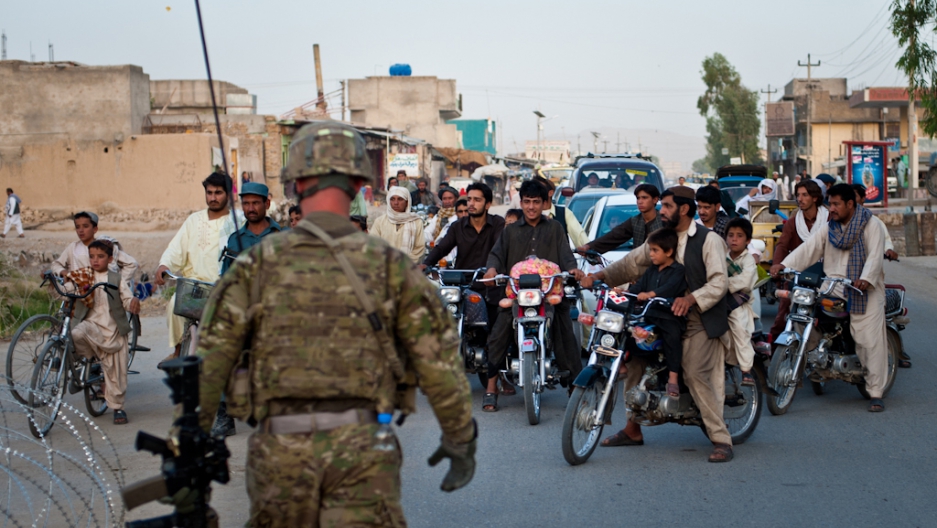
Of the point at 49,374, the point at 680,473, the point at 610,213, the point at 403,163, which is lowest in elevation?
the point at 680,473

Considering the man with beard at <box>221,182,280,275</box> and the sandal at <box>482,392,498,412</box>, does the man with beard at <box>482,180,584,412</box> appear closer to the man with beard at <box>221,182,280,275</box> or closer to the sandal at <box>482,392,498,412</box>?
the sandal at <box>482,392,498,412</box>

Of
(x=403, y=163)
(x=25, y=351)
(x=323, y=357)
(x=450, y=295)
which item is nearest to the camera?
(x=323, y=357)

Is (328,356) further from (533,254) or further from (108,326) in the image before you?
(108,326)

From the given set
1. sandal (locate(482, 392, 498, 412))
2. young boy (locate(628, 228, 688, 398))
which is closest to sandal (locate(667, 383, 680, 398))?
young boy (locate(628, 228, 688, 398))

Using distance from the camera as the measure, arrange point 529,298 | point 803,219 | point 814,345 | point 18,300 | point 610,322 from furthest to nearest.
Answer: point 18,300 → point 803,219 → point 814,345 → point 529,298 → point 610,322

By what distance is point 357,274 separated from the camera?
295 centimetres

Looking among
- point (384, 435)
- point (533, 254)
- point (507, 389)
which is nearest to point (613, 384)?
point (533, 254)

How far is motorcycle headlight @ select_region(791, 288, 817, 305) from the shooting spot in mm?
7816

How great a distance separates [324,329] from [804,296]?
5.85m

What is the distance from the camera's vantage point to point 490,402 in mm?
8242

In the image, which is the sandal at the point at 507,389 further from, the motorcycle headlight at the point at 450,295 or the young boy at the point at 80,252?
the young boy at the point at 80,252

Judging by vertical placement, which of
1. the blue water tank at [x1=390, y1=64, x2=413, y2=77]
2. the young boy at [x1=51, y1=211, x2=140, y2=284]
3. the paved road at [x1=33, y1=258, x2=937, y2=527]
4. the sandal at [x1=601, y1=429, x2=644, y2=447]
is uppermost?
the blue water tank at [x1=390, y1=64, x2=413, y2=77]

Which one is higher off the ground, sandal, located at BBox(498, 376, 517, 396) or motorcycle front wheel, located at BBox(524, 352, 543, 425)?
motorcycle front wheel, located at BBox(524, 352, 543, 425)

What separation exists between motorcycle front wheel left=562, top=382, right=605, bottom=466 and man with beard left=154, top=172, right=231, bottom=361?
10.4 ft
